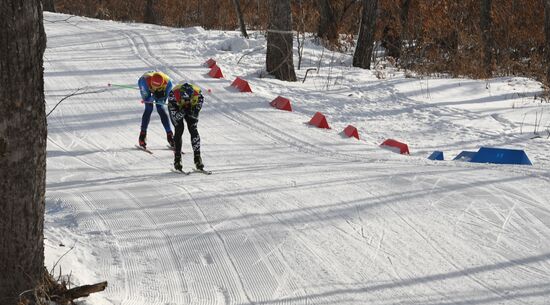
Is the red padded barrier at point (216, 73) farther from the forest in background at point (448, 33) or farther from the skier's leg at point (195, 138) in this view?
the skier's leg at point (195, 138)

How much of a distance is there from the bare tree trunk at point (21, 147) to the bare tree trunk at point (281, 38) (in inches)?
468

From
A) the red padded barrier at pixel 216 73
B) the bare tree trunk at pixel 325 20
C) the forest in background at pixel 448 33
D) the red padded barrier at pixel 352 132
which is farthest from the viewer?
the bare tree trunk at pixel 325 20

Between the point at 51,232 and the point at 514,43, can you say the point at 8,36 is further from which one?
the point at 514,43

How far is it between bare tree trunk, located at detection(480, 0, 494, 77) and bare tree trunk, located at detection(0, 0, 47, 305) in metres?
15.1

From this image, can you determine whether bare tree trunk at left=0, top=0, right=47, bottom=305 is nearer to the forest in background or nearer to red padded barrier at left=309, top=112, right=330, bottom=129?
red padded barrier at left=309, top=112, right=330, bottom=129

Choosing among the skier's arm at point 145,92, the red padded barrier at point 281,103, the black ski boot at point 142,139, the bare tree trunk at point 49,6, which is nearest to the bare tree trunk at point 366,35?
the red padded barrier at point 281,103

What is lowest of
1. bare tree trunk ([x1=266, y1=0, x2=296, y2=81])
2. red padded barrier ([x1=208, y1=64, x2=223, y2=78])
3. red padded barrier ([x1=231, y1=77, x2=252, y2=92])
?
red padded barrier ([x1=231, y1=77, x2=252, y2=92])

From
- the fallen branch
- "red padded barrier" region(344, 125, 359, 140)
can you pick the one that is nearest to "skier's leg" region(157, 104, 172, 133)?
"red padded barrier" region(344, 125, 359, 140)

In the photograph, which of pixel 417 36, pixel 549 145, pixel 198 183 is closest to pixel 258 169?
pixel 198 183

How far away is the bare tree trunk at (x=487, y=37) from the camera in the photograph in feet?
60.4

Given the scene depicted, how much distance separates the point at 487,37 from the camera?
1908 cm

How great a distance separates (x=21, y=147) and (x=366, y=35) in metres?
15.1

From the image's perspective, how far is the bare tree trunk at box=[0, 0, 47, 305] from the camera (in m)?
4.25

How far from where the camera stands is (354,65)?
1905cm
